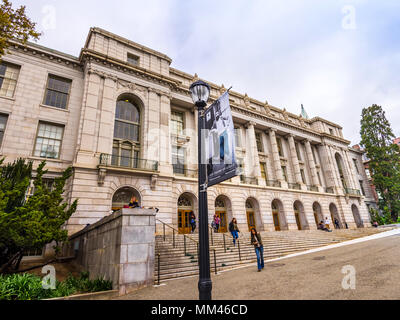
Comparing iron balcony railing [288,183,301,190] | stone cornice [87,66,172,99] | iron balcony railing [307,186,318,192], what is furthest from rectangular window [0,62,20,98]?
iron balcony railing [307,186,318,192]

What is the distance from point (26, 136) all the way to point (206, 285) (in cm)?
1846

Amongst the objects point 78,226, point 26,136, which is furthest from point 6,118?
point 78,226

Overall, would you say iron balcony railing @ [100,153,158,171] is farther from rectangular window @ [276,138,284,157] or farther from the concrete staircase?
rectangular window @ [276,138,284,157]

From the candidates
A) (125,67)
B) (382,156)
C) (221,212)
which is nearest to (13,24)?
(125,67)

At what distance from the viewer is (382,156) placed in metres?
38.1

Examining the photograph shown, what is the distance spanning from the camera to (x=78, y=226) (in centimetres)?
1463

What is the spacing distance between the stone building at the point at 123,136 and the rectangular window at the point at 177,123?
13 centimetres

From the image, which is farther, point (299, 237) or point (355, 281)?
point (299, 237)

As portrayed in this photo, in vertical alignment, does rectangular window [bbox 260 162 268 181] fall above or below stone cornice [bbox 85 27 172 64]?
below

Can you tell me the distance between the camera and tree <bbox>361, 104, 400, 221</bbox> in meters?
36.1

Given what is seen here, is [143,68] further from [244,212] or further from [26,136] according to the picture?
[244,212]

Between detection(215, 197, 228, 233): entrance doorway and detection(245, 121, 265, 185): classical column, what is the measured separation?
18.9 ft

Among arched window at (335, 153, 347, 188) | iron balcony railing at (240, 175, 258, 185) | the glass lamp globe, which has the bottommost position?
the glass lamp globe

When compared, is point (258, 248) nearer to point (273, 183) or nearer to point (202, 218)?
point (202, 218)
